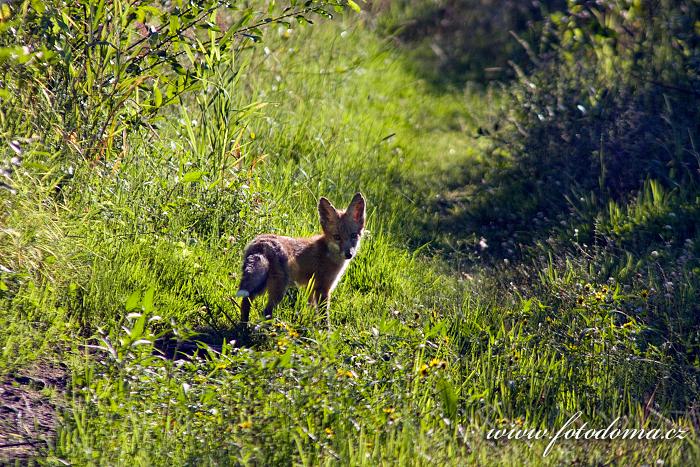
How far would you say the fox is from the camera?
219 inches

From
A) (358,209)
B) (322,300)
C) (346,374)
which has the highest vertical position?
(358,209)

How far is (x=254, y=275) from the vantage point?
18.1 feet

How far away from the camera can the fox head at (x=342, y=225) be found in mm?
6348

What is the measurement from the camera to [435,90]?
11.7 metres

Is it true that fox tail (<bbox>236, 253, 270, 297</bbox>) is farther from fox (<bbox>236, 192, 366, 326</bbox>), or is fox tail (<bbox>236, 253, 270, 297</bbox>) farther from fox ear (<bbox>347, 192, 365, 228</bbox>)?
fox ear (<bbox>347, 192, 365, 228</bbox>)

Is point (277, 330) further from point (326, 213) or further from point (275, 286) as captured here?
point (326, 213)

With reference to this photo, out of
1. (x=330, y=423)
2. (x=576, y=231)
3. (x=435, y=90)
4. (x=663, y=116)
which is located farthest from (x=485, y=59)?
(x=330, y=423)

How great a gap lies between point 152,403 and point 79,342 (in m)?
0.90

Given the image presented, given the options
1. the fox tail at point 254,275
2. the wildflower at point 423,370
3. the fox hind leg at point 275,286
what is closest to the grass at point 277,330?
the wildflower at point 423,370

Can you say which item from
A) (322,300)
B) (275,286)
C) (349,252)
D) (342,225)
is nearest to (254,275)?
(275,286)

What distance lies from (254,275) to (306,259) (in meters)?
0.77

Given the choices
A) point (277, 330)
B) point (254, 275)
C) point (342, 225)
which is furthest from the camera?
point (342, 225)

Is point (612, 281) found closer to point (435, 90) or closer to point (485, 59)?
point (435, 90)

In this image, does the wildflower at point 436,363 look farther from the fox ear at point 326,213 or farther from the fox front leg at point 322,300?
the fox ear at point 326,213
